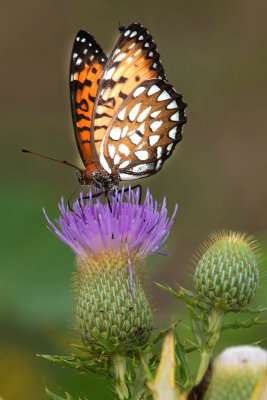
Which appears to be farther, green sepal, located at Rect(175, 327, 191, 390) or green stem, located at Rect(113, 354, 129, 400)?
green stem, located at Rect(113, 354, 129, 400)

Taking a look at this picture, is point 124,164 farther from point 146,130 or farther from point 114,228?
point 114,228

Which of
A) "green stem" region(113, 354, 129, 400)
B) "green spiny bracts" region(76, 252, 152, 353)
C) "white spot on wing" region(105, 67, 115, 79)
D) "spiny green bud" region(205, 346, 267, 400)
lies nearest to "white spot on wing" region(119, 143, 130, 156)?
"white spot on wing" region(105, 67, 115, 79)

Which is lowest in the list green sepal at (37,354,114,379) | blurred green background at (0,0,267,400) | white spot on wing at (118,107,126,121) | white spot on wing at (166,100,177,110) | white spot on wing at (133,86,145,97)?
green sepal at (37,354,114,379)

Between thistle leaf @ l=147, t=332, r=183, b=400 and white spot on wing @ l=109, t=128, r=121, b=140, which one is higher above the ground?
white spot on wing @ l=109, t=128, r=121, b=140

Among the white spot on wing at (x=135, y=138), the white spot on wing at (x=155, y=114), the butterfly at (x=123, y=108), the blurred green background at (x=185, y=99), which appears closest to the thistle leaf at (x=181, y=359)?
the butterfly at (x=123, y=108)

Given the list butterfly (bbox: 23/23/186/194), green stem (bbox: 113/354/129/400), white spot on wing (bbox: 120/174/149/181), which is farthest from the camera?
white spot on wing (bbox: 120/174/149/181)

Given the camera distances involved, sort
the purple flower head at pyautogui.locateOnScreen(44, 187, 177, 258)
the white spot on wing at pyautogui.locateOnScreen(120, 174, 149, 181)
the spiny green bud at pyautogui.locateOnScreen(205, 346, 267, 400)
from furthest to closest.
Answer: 1. the white spot on wing at pyautogui.locateOnScreen(120, 174, 149, 181)
2. the purple flower head at pyautogui.locateOnScreen(44, 187, 177, 258)
3. the spiny green bud at pyautogui.locateOnScreen(205, 346, 267, 400)

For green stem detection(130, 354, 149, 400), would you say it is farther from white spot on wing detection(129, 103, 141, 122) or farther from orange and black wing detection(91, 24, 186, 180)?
white spot on wing detection(129, 103, 141, 122)
